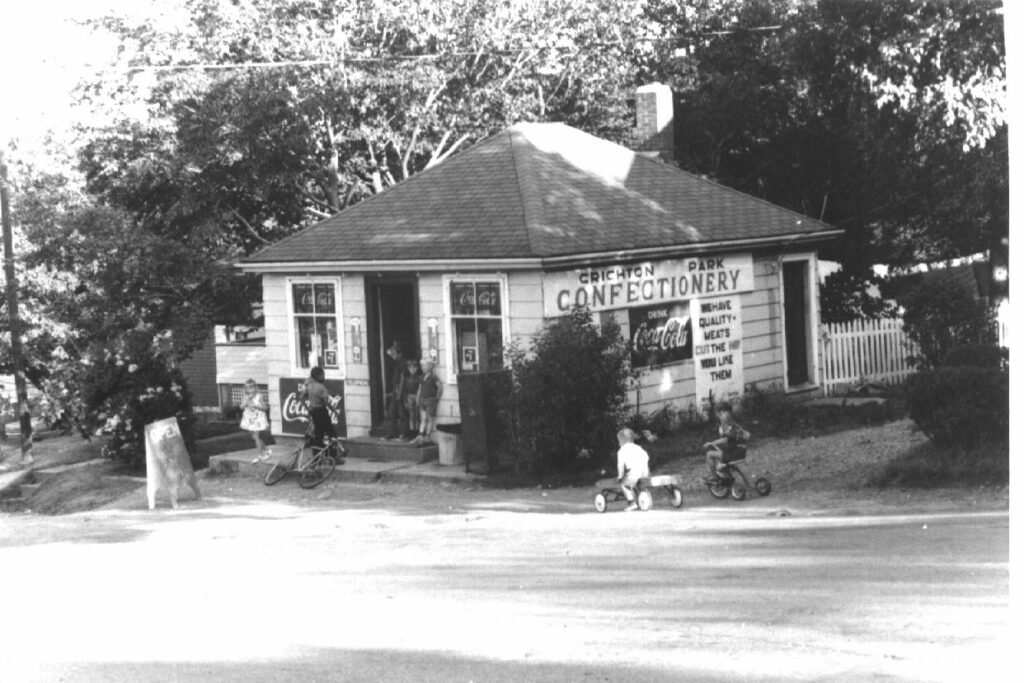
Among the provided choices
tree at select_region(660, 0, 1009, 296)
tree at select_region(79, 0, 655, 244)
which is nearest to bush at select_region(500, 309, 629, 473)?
tree at select_region(660, 0, 1009, 296)

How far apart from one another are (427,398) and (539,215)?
3375mm

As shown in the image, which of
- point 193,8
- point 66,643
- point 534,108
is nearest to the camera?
point 66,643

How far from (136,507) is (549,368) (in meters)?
7.09

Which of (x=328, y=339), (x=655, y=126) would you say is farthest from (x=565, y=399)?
(x=655, y=126)

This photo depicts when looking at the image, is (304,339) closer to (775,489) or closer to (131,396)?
(131,396)

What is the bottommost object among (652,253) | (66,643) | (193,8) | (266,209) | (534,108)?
(66,643)

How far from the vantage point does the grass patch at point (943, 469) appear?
578 inches

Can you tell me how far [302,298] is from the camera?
74.9 feet

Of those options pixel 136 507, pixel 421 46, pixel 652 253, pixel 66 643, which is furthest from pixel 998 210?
pixel 66 643

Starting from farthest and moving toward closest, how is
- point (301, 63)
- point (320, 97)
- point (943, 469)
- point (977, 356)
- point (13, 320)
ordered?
point (13, 320) < point (301, 63) < point (320, 97) < point (977, 356) < point (943, 469)

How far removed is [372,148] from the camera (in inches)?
1106

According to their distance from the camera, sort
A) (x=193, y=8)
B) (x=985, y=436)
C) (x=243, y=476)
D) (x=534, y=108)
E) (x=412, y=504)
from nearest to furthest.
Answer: (x=985, y=436), (x=412, y=504), (x=243, y=476), (x=193, y=8), (x=534, y=108)

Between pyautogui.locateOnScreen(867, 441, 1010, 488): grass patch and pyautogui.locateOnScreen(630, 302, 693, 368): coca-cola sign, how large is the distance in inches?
239

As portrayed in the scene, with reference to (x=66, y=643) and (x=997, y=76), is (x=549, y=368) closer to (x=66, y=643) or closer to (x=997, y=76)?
(x=997, y=76)
